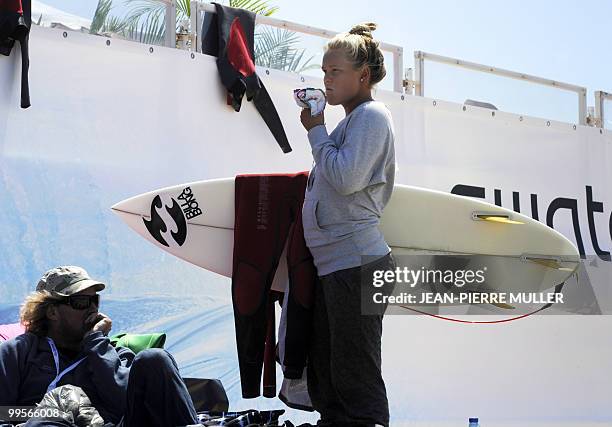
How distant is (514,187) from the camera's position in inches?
187

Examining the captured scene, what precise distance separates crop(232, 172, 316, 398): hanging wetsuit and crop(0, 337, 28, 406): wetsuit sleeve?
0.71 m

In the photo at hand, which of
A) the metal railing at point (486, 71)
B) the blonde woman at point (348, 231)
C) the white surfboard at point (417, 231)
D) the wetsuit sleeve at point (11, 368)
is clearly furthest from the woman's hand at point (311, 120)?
the metal railing at point (486, 71)

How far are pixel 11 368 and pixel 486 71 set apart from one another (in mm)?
3022

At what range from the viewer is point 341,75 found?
8.76ft

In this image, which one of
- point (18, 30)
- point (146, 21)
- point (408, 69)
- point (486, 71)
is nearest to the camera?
point (18, 30)

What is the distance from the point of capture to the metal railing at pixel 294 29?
153 inches

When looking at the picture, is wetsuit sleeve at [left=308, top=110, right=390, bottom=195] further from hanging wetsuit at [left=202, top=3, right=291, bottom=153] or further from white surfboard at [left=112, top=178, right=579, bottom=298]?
hanging wetsuit at [left=202, top=3, right=291, bottom=153]

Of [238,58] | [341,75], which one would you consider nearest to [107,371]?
[341,75]

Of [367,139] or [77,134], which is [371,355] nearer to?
[367,139]

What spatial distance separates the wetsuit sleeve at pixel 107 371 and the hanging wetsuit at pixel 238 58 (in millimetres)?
1398

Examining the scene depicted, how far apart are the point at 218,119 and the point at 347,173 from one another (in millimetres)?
1468

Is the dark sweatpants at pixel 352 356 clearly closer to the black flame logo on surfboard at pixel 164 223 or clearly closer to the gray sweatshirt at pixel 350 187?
the gray sweatshirt at pixel 350 187

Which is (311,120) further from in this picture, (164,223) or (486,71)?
(486,71)

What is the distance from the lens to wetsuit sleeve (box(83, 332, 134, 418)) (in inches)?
104
